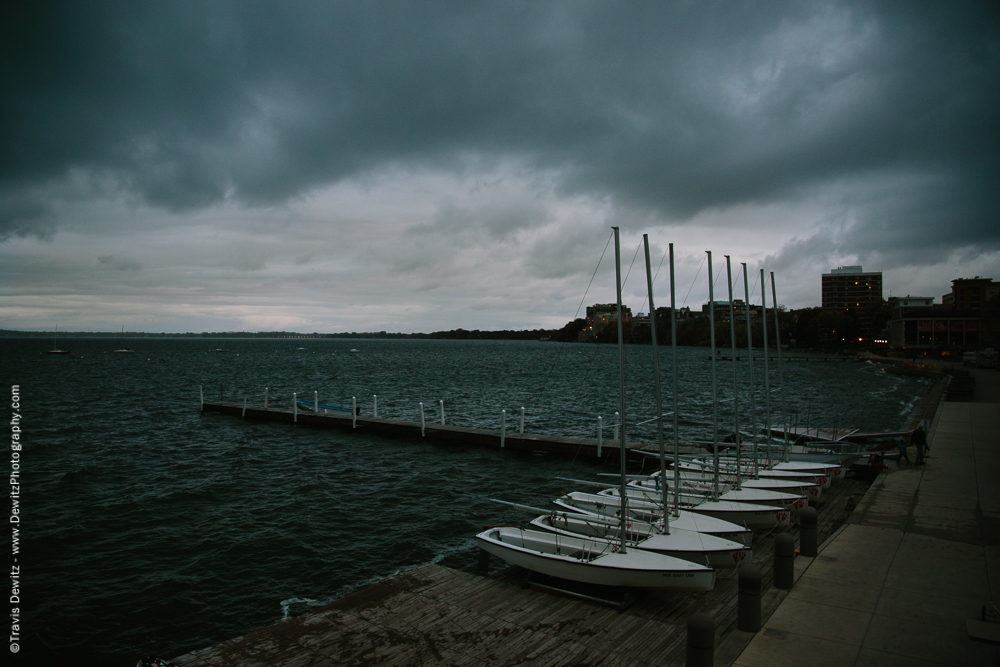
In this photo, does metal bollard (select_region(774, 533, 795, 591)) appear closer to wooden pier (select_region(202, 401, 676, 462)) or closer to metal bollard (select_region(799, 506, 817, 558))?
metal bollard (select_region(799, 506, 817, 558))

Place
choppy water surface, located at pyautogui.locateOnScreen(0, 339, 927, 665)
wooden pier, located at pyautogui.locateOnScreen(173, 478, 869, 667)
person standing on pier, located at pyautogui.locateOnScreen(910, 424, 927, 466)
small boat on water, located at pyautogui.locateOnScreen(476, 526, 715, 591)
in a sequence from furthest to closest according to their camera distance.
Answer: person standing on pier, located at pyautogui.locateOnScreen(910, 424, 927, 466)
choppy water surface, located at pyautogui.locateOnScreen(0, 339, 927, 665)
small boat on water, located at pyautogui.locateOnScreen(476, 526, 715, 591)
wooden pier, located at pyautogui.locateOnScreen(173, 478, 869, 667)

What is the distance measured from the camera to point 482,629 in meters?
9.43

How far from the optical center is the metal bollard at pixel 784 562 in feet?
32.4

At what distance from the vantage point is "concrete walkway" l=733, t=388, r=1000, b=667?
7.73m

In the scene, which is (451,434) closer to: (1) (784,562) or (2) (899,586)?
(1) (784,562)

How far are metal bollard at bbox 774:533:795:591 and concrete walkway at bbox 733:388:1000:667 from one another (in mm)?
197

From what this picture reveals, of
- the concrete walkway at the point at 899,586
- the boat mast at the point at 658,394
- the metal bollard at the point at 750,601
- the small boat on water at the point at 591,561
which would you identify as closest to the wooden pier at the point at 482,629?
the metal bollard at the point at 750,601

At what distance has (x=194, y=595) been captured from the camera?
13266 mm

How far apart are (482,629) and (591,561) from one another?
9.09 feet

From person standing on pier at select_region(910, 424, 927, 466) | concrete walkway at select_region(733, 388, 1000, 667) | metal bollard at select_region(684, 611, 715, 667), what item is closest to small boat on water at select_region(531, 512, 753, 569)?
concrete walkway at select_region(733, 388, 1000, 667)

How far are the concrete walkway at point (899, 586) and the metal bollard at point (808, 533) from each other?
34cm

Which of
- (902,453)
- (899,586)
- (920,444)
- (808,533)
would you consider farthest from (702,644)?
(902,453)

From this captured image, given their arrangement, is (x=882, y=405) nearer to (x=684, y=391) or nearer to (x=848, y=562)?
(x=684, y=391)

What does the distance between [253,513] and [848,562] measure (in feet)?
58.7
